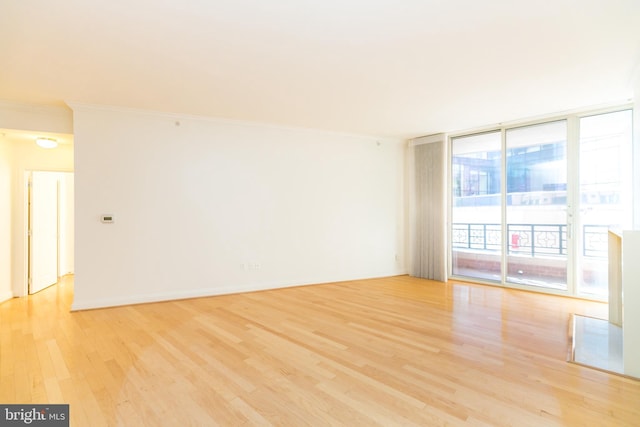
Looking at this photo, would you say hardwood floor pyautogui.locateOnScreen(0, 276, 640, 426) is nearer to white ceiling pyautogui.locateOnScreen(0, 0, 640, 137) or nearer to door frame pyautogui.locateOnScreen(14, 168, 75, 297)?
door frame pyautogui.locateOnScreen(14, 168, 75, 297)

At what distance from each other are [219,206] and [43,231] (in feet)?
10.8

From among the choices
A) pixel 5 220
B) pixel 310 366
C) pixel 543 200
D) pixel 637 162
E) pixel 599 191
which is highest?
pixel 637 162

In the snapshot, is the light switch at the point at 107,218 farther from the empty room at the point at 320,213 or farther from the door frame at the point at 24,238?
the door frame at the point at 24,238

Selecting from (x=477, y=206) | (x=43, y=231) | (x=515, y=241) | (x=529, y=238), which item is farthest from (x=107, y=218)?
(x=529, y=238)

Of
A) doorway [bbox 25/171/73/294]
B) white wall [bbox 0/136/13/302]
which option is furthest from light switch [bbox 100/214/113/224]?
doorway [bbox 25/171/73/294]

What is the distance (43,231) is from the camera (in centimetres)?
562

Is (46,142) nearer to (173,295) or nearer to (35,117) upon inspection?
(35,117)

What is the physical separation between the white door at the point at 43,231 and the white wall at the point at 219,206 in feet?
5.78

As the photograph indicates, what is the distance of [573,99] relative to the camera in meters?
4.23

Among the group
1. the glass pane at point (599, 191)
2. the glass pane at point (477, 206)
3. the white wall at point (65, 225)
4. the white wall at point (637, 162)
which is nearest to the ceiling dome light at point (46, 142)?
the white wall at point (65, 225)

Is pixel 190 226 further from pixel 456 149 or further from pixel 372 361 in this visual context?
pixel 456 149

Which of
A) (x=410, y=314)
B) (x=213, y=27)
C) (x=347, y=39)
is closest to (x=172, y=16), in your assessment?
(x=213, y=27)

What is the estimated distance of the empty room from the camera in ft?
7.55

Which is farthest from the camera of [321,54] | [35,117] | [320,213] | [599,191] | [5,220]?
[320,213]
